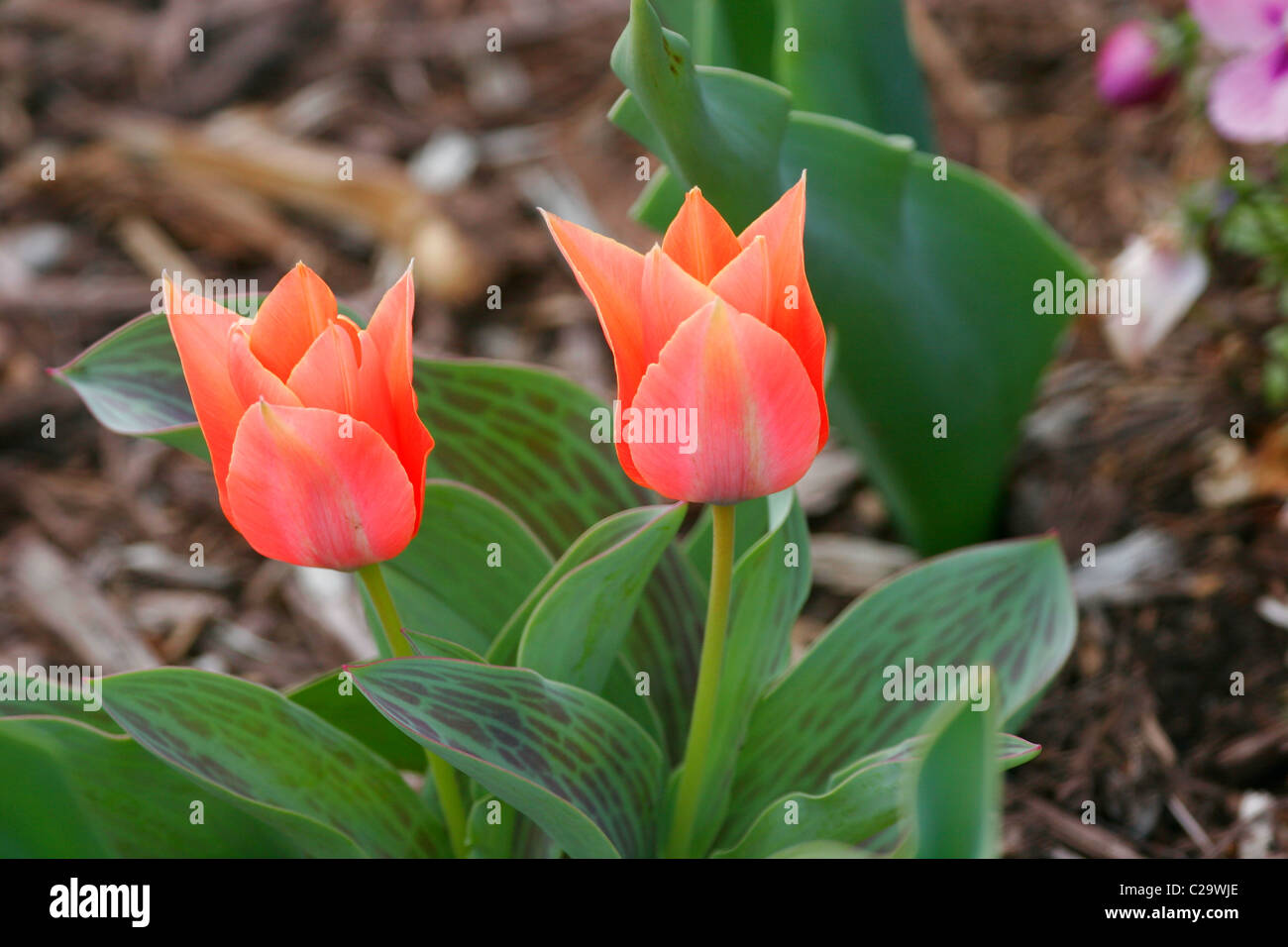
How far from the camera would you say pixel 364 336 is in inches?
23.9

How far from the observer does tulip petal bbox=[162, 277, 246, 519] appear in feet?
2.02

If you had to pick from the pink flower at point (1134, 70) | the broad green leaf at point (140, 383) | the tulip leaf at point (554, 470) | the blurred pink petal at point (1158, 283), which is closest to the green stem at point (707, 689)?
the tulip leaf at point (554, 470)

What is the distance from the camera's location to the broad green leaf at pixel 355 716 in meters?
0.83

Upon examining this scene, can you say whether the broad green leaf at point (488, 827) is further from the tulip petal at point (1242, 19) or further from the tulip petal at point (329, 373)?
the tulip petal at point (1242, 19)

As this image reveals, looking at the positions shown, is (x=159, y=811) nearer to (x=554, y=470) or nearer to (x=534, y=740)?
(x=534, y=740)

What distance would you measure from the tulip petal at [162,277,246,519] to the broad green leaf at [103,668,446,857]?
153mm

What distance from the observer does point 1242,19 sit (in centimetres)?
110

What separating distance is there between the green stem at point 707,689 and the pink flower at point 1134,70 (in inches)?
34.3

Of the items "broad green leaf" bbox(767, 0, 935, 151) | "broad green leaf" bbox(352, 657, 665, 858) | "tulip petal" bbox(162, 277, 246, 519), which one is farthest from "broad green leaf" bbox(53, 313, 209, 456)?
"broad green leaf" bbox(767, 0, 935, 151)

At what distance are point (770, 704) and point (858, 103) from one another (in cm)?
62

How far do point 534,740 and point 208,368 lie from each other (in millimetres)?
293

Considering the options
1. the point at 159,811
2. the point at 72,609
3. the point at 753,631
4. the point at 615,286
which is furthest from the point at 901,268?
the point at 72,609

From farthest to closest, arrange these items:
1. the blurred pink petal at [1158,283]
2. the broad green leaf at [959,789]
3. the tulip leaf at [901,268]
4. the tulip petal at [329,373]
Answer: the blurred pink petal at [1158,283] → the tulip leaf at [901,268] → the tulip petal at [329,373] → the broad green leaf at [959,789]
